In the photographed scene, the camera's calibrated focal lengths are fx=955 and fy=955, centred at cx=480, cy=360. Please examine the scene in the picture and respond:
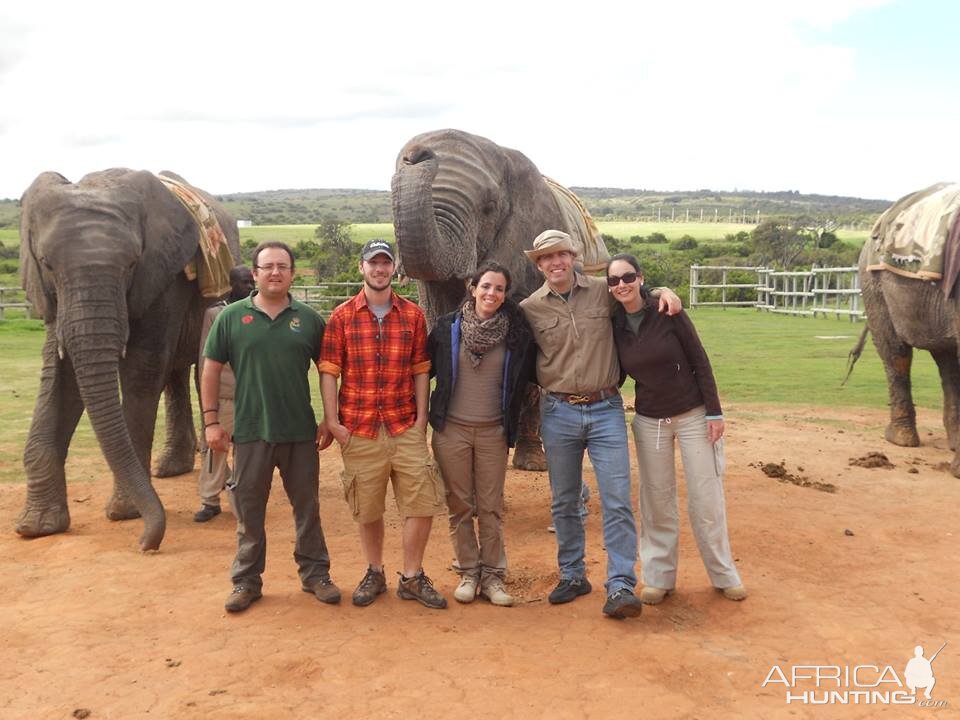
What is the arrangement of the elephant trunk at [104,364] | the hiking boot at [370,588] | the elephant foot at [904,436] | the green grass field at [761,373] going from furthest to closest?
the green grass field at [761,373]
the elephant foot at [904,436]
the elephant trunk at [104,364]
the hiking boot at [370,588]

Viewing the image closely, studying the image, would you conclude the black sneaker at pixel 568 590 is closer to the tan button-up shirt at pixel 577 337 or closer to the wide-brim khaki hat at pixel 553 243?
the tan button-up shirt at pixel 577 337

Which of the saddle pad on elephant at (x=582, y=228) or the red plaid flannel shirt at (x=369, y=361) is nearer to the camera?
the red plaid flannel shirt at (x=369, y=361)

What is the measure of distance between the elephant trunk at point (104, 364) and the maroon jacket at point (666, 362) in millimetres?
3526

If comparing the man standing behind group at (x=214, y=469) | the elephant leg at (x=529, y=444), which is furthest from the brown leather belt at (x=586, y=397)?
the elephant leg at (x=529, y=444)

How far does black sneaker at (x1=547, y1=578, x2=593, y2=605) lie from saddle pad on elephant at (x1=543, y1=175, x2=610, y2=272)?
150 inches

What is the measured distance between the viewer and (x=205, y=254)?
8133mm

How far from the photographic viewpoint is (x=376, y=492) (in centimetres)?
552

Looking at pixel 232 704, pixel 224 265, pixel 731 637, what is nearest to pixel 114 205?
pixel 224 265

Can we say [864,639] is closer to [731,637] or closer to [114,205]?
[731,637]

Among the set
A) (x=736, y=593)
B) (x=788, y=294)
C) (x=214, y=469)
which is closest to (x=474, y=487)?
(x=736, y=593)

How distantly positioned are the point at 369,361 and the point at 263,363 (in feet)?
1.96

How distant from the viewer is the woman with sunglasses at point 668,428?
5430 millimetres

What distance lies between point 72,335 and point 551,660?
4.00m

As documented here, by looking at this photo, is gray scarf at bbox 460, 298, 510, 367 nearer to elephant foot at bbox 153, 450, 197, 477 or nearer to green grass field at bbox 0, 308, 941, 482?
elephant foot at bbox 153, 450, 197, 477
